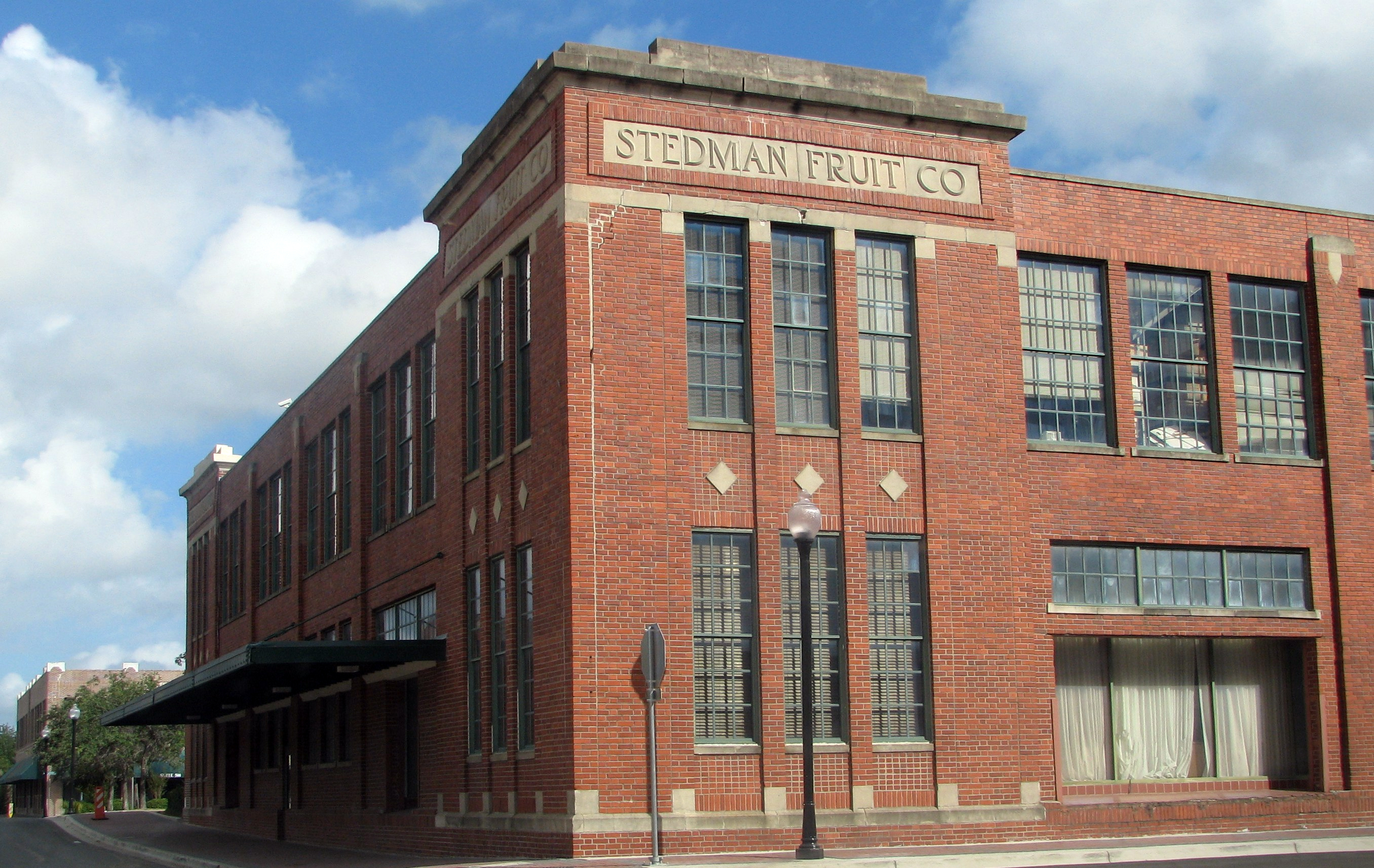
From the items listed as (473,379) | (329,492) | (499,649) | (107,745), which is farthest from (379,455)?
(107,745)

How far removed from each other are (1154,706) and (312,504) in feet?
67.3

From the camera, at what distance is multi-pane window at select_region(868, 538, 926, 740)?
780 inches

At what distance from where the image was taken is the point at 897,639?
65.8 feet

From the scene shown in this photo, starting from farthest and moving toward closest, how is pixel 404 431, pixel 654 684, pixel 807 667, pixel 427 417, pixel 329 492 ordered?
pixel 329 492
pixel 404 431
pixel 427 417
pixel 654 684
pixel 807 667

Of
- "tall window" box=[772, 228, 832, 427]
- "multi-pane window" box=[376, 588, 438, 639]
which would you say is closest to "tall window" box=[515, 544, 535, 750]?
"multi-pane window" box=[376, 588, 438, 639]

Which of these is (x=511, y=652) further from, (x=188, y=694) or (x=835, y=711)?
(x=188, y=694)

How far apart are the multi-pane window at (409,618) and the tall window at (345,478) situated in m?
3.04

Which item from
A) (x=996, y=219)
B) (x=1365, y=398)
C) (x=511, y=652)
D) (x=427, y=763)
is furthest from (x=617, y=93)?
(x=1365, y=398)

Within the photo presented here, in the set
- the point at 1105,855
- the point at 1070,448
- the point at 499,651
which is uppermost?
the point at 1070,448

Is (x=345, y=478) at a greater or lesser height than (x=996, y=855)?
greater

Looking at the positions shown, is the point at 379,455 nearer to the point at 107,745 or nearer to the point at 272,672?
the point at 272,672

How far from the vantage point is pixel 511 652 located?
68.8ft

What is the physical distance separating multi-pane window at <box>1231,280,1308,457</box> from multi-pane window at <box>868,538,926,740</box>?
21.6 feet

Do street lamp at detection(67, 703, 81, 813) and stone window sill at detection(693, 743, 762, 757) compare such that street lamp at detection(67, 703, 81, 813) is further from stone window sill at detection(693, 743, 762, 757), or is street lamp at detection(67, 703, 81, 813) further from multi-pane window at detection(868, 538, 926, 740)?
multi-pane window at detection(868, 538, 926, 740)
